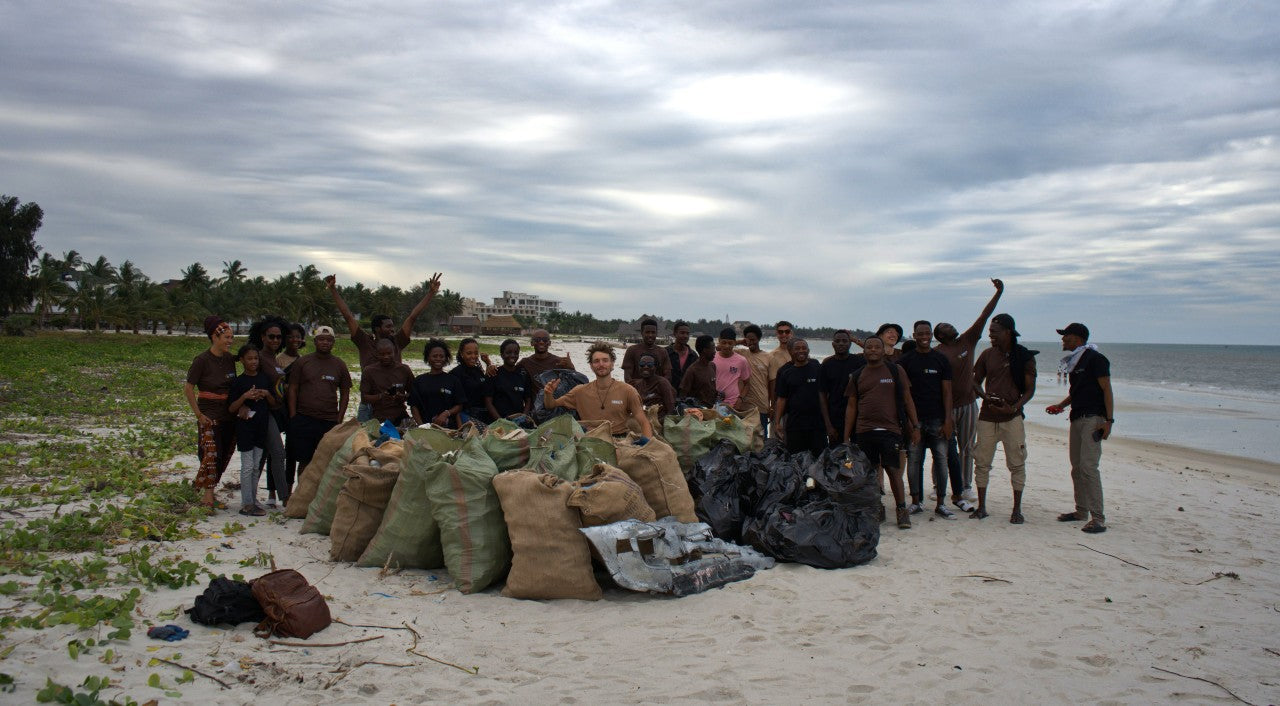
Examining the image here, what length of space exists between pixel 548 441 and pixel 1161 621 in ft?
12.5

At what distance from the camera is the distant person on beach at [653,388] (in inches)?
265

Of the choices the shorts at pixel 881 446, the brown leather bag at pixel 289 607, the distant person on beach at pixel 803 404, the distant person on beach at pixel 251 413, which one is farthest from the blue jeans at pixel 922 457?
the distant person on beach at pixel 251 413

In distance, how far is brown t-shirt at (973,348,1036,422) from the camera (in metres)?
6.39

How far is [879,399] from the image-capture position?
6.14m

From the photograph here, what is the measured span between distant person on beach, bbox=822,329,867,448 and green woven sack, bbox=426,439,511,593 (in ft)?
10.9

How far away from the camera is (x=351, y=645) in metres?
3.63

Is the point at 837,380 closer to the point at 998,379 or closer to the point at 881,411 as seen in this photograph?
the point at 881,411

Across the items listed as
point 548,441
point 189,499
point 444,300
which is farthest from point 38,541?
point 444,300

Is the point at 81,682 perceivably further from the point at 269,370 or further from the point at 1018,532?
the point at 1018,532

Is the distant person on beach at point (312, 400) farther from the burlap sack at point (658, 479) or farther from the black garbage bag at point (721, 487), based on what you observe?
the black garbage bag at point (721, 487)

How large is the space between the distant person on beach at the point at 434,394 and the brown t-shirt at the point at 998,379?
15.2ft

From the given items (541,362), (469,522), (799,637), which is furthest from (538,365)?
(799,637)

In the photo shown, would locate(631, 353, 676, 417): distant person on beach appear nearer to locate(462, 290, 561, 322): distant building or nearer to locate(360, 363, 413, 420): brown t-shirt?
locate(360, 363, 413, 420): brown t-shirt

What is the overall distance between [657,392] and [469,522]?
8.73ft
